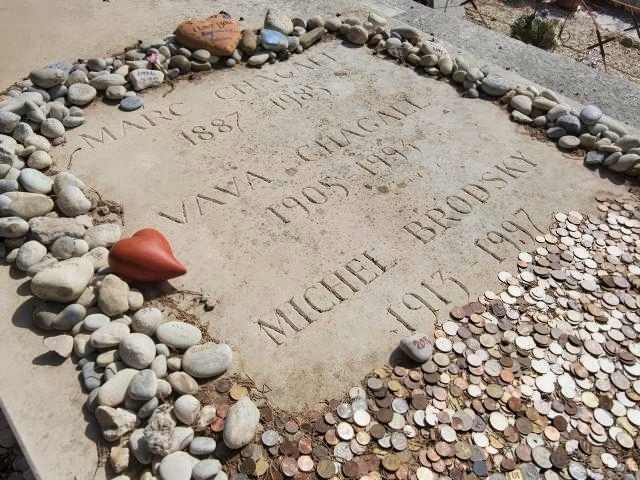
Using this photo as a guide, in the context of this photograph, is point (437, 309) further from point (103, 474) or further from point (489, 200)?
point (103, 474)

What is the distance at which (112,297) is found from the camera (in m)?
2.66

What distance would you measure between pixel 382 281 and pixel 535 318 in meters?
0.84

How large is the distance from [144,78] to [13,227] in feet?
6.04

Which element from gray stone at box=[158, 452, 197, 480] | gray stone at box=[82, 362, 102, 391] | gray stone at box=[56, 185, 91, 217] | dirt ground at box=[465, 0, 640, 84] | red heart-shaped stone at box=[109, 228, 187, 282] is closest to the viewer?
gray stone at box=[158, 452, 197, 480]

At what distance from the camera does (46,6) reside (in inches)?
208

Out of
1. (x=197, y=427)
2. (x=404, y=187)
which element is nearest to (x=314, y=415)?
(x=197, y=427)

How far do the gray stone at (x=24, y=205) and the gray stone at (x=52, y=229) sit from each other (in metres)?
0.08

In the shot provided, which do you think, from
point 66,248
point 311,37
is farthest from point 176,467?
point 311,37

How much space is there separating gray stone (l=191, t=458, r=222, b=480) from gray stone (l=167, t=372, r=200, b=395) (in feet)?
1.13

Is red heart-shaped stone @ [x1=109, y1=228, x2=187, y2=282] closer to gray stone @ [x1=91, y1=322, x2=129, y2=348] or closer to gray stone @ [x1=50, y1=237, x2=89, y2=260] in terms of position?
gray stone @ [x1=50, y1=237, x2=89, y2=260]

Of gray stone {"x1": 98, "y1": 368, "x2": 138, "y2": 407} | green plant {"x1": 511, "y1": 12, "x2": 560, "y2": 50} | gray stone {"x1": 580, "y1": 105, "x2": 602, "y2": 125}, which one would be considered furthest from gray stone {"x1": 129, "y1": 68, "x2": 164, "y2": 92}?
green plant {"x1": 511, "y1": 12, "x2": 560, "y2": 50}

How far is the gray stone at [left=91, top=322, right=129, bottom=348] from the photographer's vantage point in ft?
8.14

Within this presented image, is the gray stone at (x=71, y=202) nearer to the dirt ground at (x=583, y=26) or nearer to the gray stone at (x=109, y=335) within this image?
the gray stone at (x=109, y=335)

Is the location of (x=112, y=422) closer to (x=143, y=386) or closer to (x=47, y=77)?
(x=143, y=386)
